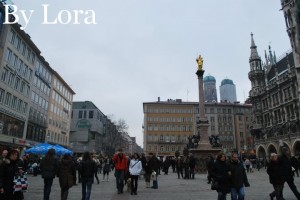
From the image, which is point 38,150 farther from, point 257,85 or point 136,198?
point 257,85

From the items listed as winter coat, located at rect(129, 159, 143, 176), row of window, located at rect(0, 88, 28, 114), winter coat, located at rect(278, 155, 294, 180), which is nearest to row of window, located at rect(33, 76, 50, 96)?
row of window, located at rect(0, 88, 28, 114)

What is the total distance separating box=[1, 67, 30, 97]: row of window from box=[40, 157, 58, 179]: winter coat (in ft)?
109

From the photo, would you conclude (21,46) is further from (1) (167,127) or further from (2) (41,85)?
(1) (167,127)

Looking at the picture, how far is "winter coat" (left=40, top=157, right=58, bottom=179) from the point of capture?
9016mm

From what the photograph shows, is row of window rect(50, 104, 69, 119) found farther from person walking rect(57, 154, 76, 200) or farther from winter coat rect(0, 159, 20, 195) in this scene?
winter coat rect(0, 159, 20, 195)

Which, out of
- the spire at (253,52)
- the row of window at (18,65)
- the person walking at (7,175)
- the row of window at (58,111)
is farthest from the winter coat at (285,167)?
the spire at (253,52)

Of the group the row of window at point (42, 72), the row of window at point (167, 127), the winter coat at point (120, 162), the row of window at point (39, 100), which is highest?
the row of window at point (42, 72)

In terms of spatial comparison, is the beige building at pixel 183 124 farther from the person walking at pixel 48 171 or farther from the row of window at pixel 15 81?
the person walking at pixel 48 171

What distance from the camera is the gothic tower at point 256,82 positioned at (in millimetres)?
72000

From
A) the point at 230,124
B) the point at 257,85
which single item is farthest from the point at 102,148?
the point at 257,85

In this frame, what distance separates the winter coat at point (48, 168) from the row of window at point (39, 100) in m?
43.6

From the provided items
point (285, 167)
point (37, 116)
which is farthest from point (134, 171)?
point (37, 116)

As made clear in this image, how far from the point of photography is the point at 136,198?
35.0ft

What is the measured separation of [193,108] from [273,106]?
34.7m
